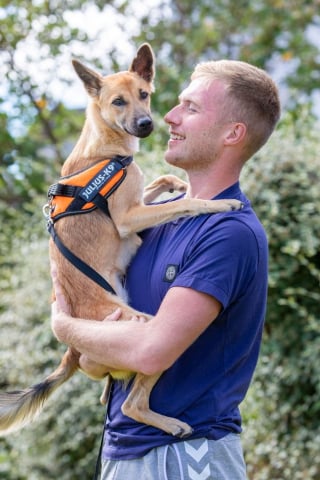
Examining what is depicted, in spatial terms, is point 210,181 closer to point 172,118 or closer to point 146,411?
point 172,118

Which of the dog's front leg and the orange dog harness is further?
the orange dog harness

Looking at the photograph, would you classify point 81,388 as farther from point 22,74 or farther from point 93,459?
point 22,74

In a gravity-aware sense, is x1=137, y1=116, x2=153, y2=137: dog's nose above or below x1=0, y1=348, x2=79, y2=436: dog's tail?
above

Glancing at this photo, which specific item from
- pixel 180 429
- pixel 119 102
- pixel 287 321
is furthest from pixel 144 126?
pixel 287 321

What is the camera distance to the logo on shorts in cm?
276

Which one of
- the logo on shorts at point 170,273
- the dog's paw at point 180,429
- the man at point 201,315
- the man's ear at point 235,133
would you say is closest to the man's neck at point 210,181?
the man at point 201,315

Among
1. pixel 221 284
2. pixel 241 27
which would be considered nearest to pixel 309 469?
pixel 221 284

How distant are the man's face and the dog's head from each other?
Result: 2.88ft

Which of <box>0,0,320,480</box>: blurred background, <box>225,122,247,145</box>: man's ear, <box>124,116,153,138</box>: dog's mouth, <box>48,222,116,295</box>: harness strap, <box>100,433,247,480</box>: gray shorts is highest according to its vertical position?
<box>225,122,247,145</box>: man's ear

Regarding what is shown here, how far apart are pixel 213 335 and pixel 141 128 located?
143cm

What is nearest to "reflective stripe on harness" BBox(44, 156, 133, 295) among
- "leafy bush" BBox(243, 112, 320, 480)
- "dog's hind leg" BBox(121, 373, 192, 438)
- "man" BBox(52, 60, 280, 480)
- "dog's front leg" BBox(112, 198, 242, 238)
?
"dog's front leg" BBox(112, 198, 242, 238)

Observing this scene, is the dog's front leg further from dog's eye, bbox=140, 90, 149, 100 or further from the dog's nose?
dog's eye, bbox=140, 90, 149, 100

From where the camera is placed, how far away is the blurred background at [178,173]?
5.32 metres

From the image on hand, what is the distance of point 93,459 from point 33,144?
5230 millimetres
